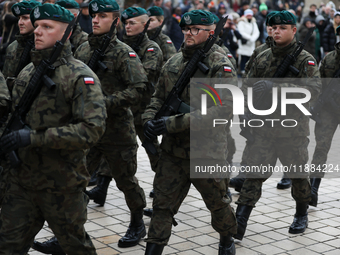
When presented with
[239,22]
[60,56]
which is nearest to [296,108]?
[60,56]

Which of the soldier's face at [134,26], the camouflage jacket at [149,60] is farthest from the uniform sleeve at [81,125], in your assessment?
the soldier's face at [134,26]

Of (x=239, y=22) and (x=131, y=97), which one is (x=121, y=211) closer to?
(x=131, y=97)

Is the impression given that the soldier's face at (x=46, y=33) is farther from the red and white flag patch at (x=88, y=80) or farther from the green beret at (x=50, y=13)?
the red and white flag patch at (x=88, y=80)

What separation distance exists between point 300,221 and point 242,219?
28.2 inches

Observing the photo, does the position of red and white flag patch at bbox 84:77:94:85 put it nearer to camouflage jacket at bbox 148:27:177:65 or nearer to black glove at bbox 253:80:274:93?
black glove at bbox 253:80:274:93

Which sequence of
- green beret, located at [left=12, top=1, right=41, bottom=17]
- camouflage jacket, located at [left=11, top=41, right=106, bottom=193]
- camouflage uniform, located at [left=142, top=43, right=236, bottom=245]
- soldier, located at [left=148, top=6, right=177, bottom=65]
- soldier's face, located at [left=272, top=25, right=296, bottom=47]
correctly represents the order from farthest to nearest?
soldier, located at [left=148, top=6, right=177, bottom=65]
green beret, located at [left=12, top=1, right=41, bottom=17]
soldier's face, located at [left=272, top=25, right=296, bottom=47]
camouflage uniform, located at [left=142, top=43, right=236, bottom=245]
camouflage jacket, located at [left=11, top=41, right=106, bottom=193]

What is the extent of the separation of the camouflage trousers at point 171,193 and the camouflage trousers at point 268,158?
93 cm

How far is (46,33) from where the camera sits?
3443mm

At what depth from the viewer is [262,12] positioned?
→ 17.2 metres

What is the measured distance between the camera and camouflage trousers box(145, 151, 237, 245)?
4.15 metres

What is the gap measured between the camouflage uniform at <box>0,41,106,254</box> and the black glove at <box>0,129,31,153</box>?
128 mm

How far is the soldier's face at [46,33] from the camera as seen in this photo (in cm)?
343

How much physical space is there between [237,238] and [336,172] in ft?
11.4

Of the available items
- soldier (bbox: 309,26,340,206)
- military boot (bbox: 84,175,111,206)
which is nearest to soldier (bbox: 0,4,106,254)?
military boot (bbox: 84,175,111,206)
